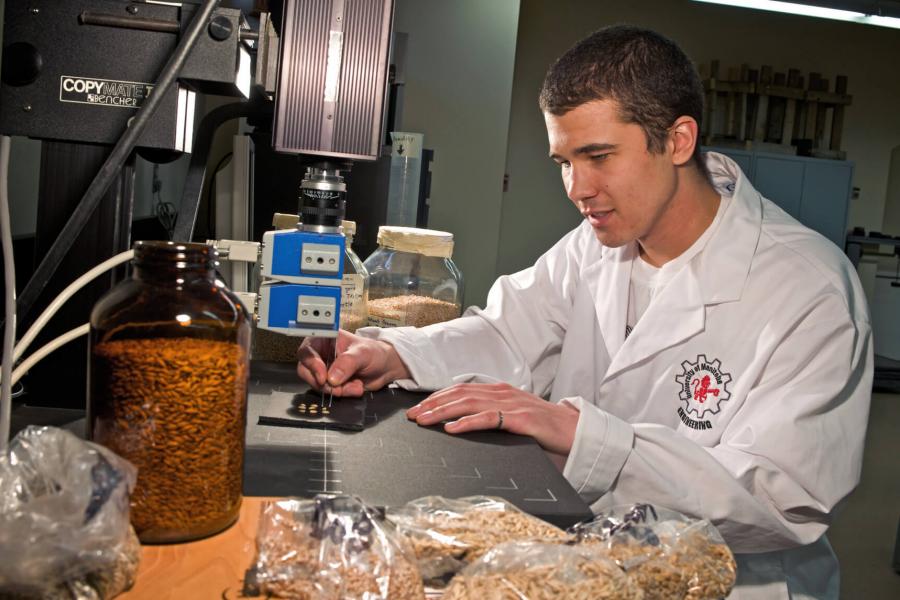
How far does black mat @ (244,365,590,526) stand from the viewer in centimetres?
74

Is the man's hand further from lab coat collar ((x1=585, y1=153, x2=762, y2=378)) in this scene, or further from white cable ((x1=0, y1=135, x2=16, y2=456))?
white cable ((x1=0, y1=135, x2=16, y2=456))

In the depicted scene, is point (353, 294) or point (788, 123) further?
point (788, 123)

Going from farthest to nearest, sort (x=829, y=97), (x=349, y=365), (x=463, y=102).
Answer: (x=829, y=97) < (x=463, y=102) < (x=349, y=365)

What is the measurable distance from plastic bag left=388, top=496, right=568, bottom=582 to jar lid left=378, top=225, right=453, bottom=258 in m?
0.97

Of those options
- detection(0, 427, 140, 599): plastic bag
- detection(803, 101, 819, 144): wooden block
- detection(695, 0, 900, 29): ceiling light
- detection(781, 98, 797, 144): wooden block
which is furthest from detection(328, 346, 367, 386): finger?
detection(803, 101, 819, 144): wooden block

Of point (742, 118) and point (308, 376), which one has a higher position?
point (742, 118)

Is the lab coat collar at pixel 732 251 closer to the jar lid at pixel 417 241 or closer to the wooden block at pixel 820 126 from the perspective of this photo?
the jar lid at pixel 417 241

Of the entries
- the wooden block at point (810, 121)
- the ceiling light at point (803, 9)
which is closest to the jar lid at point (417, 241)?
the ceiling light at point (803, 9)

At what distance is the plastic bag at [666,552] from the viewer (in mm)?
533

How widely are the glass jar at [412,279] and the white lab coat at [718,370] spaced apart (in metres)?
0.09

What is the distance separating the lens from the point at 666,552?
545mm

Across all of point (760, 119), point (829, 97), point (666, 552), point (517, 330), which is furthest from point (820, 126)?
point (666, 552)

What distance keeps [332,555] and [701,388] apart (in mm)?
922

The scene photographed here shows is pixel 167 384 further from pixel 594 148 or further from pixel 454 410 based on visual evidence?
pixel 594 148
